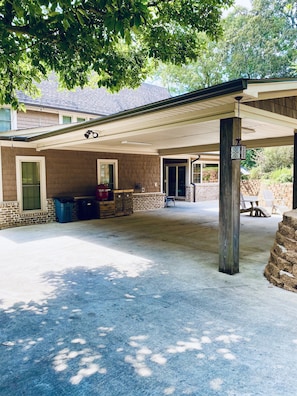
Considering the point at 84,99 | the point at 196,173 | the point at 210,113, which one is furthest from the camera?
the point at 196,173

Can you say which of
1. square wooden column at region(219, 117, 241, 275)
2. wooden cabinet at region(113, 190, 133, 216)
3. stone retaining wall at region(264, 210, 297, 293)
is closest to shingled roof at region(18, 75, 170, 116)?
wooden cabinet at region(113, 190, 133, 216)

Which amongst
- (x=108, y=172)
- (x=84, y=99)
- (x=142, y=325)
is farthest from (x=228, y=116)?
(x=84, y=99)

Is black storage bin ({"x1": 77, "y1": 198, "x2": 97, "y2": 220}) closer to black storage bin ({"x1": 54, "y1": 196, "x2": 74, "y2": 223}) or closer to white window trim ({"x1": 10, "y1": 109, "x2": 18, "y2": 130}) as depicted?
black storage bin ({"x1": 54, "y1": 196, "x2": 74, "y2": 223})

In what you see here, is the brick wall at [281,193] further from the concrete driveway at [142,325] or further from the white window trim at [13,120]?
the white window trim at [13,120]

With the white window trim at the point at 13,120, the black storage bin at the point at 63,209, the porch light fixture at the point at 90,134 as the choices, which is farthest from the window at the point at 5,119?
the porch light fixture at the point at 90,134

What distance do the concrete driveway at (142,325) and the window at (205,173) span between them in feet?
40.4

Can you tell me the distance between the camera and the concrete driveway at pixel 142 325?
8.20 feet

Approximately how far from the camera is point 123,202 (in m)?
12.9

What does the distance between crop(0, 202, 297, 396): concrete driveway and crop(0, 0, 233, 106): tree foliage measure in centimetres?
323

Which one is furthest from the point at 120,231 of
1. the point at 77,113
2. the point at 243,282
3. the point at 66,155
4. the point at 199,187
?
the point at 199,187

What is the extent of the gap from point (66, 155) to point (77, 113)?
387 centimetres

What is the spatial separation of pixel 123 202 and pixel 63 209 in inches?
112

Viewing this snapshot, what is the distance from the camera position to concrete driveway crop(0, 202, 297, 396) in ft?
8.20

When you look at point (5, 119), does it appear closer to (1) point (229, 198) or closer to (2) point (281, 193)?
(1) point (229, 198)
